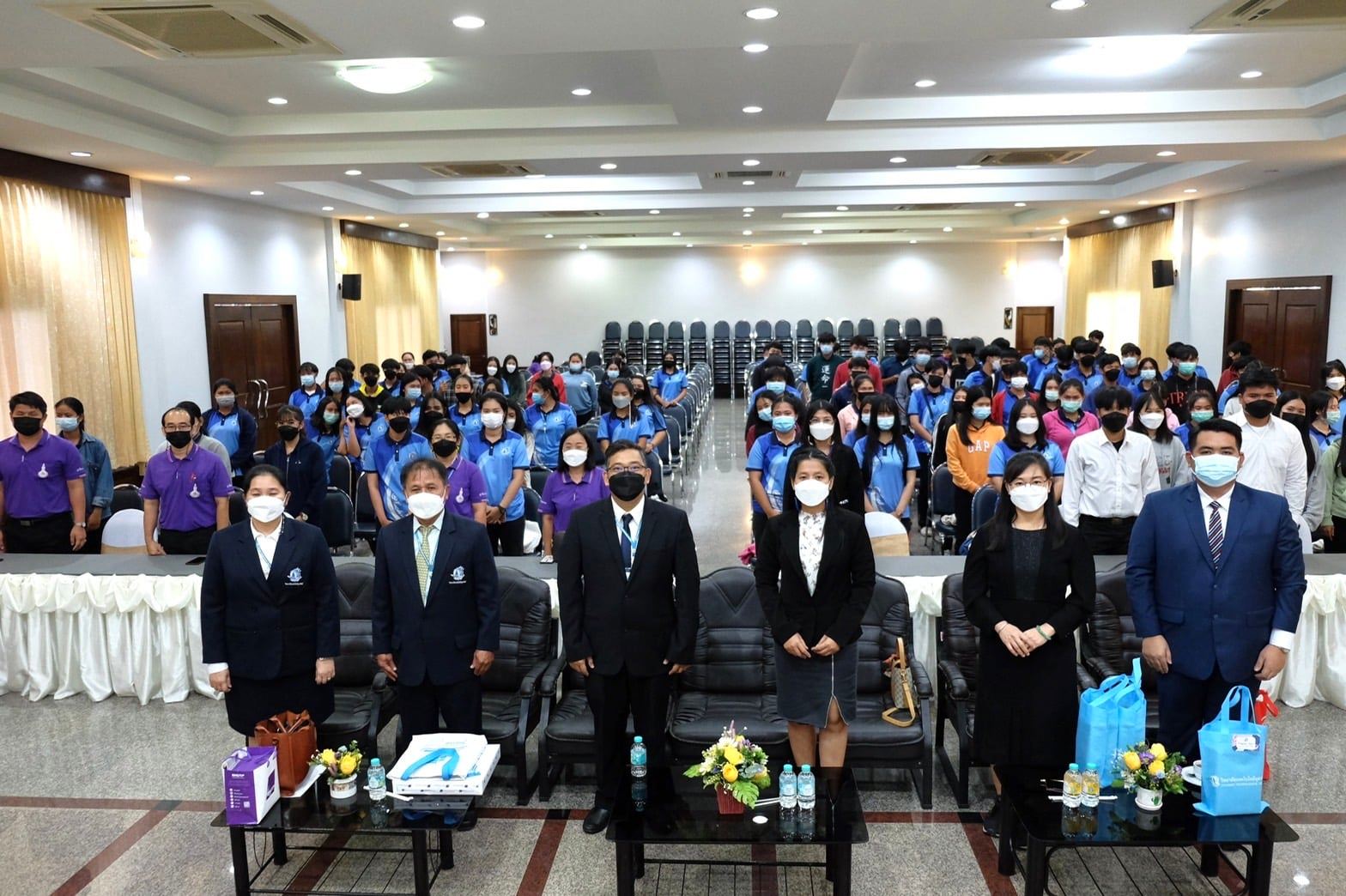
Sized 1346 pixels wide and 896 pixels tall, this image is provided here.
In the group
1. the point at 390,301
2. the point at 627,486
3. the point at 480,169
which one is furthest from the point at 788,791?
the point at 390,301

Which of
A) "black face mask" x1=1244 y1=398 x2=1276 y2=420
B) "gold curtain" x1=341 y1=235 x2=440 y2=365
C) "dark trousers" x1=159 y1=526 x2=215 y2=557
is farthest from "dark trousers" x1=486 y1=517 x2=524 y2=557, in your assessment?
"gold curtain" x1=341 y1=235 x2=440 y2=365

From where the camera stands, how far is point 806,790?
344 cm

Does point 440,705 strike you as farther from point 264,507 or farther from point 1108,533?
point 1108,533

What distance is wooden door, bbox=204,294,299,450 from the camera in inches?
500

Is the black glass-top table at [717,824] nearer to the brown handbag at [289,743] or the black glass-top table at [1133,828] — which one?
the black glass-top table at [1133,828]

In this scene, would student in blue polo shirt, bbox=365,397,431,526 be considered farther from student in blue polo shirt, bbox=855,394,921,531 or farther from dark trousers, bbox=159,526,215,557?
student in blue polo shirt, bbox=855,394,921,531

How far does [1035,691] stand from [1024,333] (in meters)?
21.9

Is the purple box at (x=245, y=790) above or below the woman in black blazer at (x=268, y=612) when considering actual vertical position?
below

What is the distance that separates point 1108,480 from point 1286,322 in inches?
342

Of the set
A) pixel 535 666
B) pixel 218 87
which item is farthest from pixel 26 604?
pixel 218 87

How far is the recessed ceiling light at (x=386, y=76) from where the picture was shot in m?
7.29

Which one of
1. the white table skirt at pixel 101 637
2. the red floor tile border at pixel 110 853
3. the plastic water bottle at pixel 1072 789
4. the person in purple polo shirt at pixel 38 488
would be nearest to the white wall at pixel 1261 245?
the plastic water bottle at pixel 1072 789

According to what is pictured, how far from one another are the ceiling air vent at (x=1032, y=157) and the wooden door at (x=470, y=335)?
1649cm

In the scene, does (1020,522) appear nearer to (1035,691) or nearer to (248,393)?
(1035,691)
